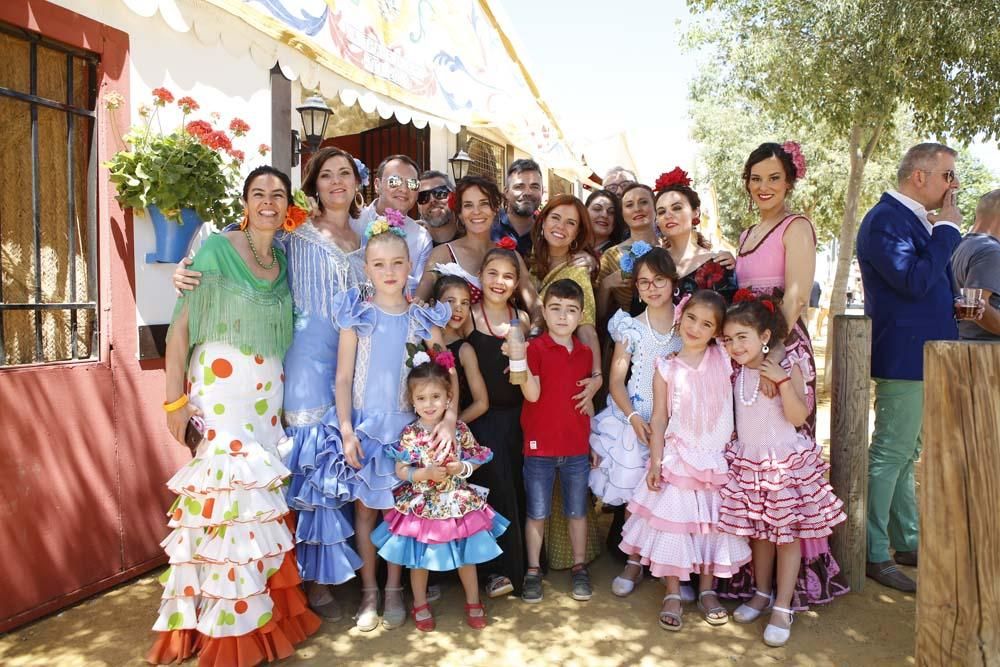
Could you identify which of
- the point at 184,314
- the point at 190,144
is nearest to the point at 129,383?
the point at 184,314

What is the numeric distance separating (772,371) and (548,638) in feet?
5.30

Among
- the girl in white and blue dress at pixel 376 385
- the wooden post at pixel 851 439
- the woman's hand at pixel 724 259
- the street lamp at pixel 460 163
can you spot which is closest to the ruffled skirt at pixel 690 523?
the wooden post at pixel 851 439

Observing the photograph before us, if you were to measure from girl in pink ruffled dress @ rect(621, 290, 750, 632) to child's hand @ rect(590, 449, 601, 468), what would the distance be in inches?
11.6

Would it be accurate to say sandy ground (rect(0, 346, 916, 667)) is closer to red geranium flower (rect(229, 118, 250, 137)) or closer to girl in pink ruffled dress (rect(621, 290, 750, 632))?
girl in pink ruffled dress (rect(621, 290, 750, 632))

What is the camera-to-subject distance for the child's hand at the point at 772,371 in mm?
3129

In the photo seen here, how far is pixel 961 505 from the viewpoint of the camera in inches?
86.4

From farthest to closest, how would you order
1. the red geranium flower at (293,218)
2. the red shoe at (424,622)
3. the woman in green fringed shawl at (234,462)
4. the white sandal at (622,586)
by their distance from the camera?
the white sandal at (622,586), the red shoe at (424,622), the red geranium flower at (293,218), the woman in green fringed shawl at (234,462)

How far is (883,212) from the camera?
355 cm

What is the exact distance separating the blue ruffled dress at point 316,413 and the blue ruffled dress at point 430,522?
22 centimetres

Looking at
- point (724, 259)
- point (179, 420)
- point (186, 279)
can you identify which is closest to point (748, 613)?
point (724, 259)

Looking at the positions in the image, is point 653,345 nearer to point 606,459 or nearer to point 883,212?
point 606,459

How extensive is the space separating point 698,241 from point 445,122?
9.06 feet

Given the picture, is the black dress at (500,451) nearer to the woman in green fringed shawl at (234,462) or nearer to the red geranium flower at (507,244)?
the red geranium flower at (507,244)

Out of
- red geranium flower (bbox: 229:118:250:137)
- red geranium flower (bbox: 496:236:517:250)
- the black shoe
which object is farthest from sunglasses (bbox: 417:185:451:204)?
the black shoe
